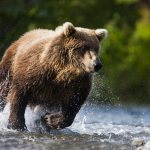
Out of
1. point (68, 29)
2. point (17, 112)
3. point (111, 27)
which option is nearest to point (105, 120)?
point (17, 112)

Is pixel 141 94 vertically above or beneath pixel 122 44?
beneath

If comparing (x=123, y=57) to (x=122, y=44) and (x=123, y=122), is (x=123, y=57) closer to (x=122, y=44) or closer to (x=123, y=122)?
(x=122, y=44)

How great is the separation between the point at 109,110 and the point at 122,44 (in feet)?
40.3

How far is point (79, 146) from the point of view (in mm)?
11359

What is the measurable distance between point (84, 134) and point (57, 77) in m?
0.91

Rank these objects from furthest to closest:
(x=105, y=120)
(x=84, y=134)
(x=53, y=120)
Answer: (x=105, y=120) → (x=53, y=120) → (x=84, y=134)

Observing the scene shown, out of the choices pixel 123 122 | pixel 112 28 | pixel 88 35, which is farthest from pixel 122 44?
pixel 88 35

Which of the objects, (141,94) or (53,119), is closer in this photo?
(53,119)

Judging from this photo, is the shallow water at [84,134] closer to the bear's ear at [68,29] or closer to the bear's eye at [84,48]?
the bear's eye at [84,48]

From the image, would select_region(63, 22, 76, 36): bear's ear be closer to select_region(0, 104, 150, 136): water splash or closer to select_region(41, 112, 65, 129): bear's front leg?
select_region(41, 112, 65, 129): bear's front leg

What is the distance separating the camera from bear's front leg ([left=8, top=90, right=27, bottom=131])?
12719 millimetres

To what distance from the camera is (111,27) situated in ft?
95.2

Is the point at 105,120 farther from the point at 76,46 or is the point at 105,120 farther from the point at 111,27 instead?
the point at 111,27

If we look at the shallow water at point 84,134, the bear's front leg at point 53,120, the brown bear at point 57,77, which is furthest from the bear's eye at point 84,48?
the shallow water at point 84,134
